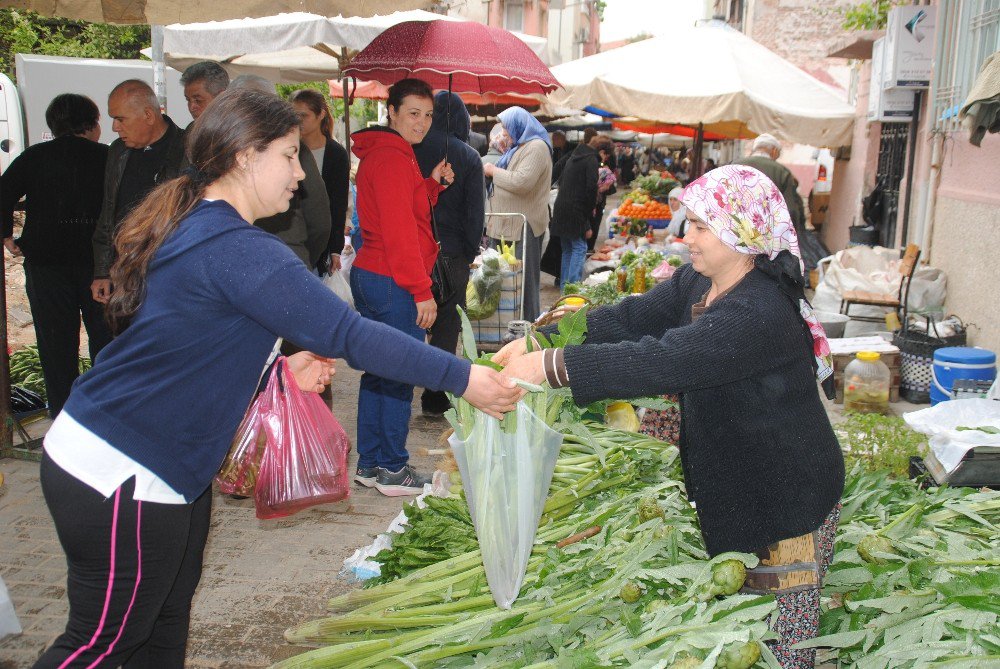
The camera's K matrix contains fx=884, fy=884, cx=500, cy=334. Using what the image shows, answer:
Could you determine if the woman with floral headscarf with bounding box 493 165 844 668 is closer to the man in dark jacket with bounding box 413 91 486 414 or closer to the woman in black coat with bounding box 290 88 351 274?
the man in dark jacket with bounding box 413 91 486 414

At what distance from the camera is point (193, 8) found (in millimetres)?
5086

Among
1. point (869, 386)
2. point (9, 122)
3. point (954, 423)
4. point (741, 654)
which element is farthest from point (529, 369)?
point (9, 122)

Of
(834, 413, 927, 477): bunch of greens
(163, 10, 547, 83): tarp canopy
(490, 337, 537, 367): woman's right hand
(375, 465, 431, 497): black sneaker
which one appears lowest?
(375, 465, 431, 497): black sneaker

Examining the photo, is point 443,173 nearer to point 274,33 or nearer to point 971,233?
point 274,33

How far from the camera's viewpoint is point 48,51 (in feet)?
53.3

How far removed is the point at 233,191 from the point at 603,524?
1.75 meters

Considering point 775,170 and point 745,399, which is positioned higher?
point 775,170

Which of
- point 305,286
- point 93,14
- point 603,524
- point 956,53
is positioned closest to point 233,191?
point 305,286

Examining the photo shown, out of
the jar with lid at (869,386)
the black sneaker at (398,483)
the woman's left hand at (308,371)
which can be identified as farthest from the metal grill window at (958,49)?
the woman's left hand at (308,371)

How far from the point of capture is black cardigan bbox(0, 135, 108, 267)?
549cm


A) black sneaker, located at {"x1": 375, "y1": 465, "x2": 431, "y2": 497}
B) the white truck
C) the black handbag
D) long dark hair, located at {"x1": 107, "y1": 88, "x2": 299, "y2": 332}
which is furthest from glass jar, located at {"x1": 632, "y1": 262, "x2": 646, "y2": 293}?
the white truck

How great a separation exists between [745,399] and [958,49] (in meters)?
6.83

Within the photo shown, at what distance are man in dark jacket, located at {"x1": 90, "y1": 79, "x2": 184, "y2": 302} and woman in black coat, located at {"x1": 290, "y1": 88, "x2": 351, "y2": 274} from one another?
3.90 ft

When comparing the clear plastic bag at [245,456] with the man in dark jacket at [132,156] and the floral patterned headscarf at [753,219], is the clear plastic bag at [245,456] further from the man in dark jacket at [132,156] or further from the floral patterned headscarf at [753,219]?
the man in dark jacket at [132,156]
